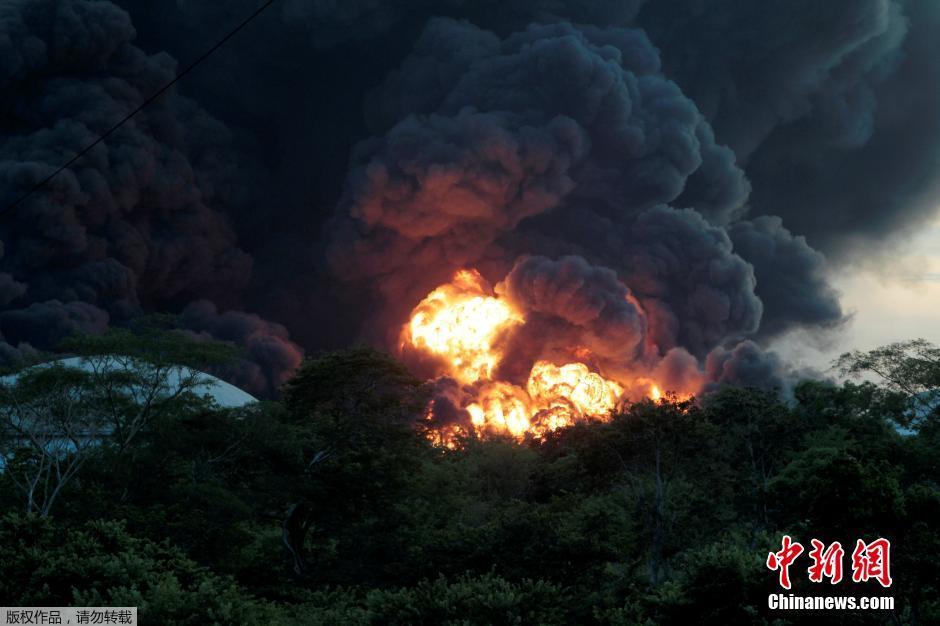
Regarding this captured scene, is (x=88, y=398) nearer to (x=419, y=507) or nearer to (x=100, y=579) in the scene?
(x=419, y=507)

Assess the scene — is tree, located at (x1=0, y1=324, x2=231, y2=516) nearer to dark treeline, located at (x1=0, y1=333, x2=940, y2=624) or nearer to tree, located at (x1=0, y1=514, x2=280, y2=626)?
dark treeline, located at (x1=0, y1=333, x2=940, y2=624)

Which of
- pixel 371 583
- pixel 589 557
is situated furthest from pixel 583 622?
pixel 371 583

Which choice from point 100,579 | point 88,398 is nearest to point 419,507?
point 88,398

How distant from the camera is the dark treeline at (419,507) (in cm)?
1462

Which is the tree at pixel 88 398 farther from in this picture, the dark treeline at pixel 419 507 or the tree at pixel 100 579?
the tree at pixel 100 579

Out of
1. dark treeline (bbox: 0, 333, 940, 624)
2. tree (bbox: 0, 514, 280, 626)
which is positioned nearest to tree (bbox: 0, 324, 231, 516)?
dark treeline (bbox: 0, 333, 940, 624)

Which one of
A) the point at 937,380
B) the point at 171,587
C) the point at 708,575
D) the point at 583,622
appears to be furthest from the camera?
the point at 937,380

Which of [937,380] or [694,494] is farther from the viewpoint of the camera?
[937,380]

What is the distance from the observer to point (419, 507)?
119ft

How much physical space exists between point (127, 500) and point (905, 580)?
88.2ft

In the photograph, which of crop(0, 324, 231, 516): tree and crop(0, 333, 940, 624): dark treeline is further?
crop(0, 324, 231, 516): tree

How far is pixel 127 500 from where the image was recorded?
1272 inches

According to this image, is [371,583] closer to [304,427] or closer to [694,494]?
[304,427]

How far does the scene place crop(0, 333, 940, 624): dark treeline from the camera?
1462cm
